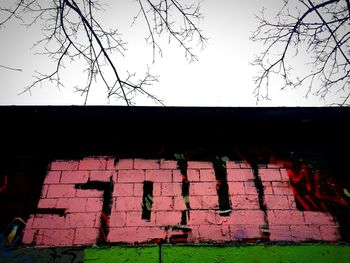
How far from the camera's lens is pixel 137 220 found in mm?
2721

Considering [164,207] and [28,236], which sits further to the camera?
[164,207]

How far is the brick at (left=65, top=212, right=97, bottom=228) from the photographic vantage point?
269 centimetres

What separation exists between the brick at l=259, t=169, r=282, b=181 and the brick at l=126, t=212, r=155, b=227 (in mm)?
1198

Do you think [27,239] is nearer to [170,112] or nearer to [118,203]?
[118,203]

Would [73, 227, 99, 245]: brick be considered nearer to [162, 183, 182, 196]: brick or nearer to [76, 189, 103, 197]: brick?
[76, 189, 103, 197]: brick

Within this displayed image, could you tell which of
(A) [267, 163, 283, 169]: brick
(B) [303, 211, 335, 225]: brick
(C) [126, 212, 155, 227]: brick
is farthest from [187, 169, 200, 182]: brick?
→ (B) [303, 211, 335, 225]: brick

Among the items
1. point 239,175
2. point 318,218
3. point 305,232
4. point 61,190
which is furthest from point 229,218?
point 61,190

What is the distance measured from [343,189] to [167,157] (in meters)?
1.83

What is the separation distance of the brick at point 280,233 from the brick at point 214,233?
0.41 meters

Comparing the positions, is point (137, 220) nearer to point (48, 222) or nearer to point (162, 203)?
point (162, 203)

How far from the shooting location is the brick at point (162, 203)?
9.14 feet

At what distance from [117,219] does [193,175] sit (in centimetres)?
87

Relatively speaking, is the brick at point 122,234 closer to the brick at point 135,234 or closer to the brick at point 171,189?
the brick at point 135,234

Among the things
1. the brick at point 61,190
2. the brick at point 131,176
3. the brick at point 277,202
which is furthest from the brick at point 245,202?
the brick at point 61,190
